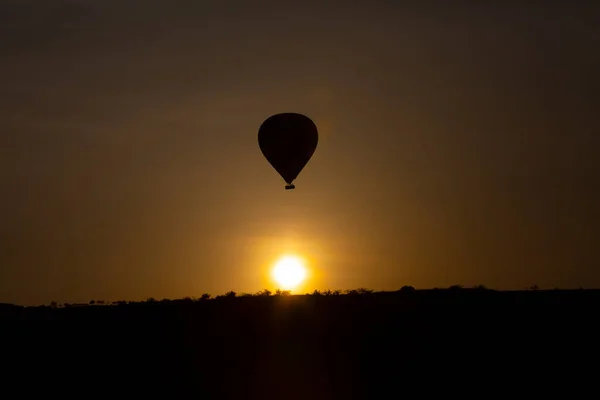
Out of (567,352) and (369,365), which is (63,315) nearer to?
(369,365)

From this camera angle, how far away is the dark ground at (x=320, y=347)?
4819 cm

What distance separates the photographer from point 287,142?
6650 cm

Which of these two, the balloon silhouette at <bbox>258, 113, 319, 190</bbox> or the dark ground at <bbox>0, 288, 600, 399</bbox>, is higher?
the balloon silhouette at <bbox>258, 113, 319, 190</bbox>

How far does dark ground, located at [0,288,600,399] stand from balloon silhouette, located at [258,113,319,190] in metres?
12.6

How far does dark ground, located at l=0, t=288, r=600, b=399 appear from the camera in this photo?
4819cm

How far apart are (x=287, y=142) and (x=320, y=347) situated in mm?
18191

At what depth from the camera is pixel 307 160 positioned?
6775 cm

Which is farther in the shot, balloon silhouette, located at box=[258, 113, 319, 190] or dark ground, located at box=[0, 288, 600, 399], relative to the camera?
balloon silhouette, located at box=[258, 113, 319, 190]

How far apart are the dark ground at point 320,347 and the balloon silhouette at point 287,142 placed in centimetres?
1263

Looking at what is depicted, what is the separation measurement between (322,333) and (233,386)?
16.6 feet

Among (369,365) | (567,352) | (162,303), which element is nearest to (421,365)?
(369,365)

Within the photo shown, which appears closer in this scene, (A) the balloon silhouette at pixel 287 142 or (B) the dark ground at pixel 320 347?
(B) the dark ground at pixel 320 347

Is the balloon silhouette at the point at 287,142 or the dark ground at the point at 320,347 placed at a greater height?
the balloon silhouette at the point at 287,142

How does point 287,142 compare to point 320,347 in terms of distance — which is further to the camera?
point 287,142
